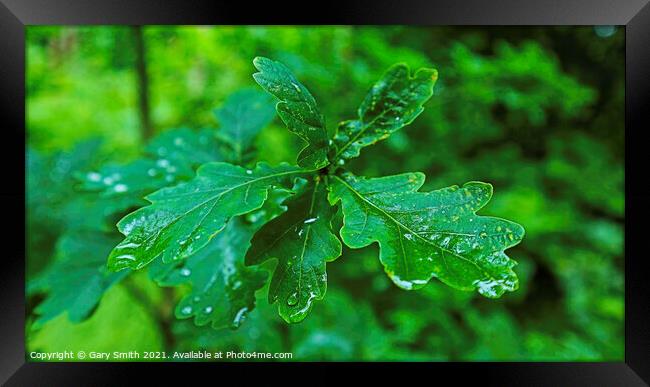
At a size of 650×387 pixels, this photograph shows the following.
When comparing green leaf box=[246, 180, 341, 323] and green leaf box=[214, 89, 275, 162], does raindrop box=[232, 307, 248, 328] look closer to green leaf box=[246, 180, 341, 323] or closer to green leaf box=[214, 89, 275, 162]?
green leaf box=[246, 180, 341, 323]

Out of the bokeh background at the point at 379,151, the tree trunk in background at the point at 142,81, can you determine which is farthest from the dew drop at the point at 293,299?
the tree trunk in background at the point at 142,81

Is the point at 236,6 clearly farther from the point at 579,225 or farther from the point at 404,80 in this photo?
the point at 579,225

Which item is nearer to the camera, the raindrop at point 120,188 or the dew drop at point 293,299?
the dew drop at point 293,299

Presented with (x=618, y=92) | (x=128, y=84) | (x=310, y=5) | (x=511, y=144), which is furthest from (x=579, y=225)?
(x=128, y=84)

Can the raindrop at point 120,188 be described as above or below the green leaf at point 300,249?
above

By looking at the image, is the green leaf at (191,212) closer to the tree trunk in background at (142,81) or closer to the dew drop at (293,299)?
the dew drop at (293,299)

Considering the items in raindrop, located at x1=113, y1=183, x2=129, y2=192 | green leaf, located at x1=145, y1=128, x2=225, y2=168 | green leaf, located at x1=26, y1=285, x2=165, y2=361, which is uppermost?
green leaf, located at x1=145, y1=128, x2=225, y2=168

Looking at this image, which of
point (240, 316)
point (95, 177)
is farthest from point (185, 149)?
point (240, 316)

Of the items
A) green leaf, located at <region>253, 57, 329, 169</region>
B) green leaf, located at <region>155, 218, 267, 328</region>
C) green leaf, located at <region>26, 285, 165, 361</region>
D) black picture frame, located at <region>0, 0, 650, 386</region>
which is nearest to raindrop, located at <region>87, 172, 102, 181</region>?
black picture frame, located at <region>0, 0, 650, 386</region>
